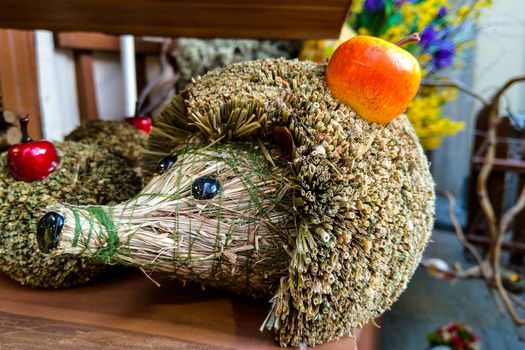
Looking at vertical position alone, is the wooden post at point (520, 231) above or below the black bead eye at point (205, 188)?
below

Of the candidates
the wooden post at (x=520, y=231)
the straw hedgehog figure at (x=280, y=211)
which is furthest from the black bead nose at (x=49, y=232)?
the wooden post at (x=520, y=231)

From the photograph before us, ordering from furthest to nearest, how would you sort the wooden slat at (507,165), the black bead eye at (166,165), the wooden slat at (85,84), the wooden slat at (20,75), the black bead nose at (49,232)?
the wooden slat at (507,165) → the wooden slat at (85,84) → the wooden slat at (20,75) → the black bead eye at (166,165) → the black bead nose at (49,232)

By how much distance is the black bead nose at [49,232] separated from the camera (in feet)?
1.45

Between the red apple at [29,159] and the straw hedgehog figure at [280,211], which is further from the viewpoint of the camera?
the red apple at [29,159]

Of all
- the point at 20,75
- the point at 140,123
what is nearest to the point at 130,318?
the point at 140,123

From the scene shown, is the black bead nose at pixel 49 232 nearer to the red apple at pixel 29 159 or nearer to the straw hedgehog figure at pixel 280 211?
the straw hedgehog figure at pixel 280 211

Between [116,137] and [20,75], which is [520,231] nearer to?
[116,137]

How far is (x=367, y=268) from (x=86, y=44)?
1241mm

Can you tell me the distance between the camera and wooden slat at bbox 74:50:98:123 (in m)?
1.36

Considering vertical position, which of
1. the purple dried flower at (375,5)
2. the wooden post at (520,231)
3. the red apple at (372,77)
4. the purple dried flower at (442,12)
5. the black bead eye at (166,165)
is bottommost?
the wooden post at (520,231)

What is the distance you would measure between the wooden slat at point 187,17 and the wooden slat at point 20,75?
149 mm

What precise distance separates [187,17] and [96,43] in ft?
2.38

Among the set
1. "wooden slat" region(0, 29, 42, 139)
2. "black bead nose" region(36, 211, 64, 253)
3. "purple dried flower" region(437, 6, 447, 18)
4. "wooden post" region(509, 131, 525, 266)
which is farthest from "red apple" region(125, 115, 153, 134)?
"wooden post" region(509, 131, 525, 266)

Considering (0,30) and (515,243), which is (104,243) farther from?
(515,243)
